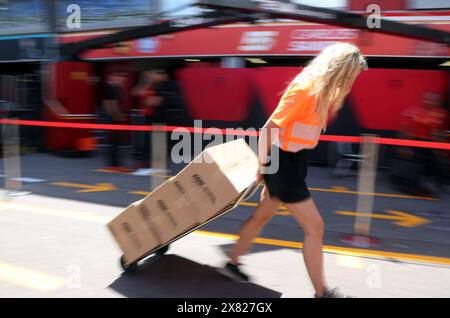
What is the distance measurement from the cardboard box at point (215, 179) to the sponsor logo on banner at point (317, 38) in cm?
710

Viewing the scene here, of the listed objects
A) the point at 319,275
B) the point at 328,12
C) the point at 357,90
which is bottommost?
the point at 319,275

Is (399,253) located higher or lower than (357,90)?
lower

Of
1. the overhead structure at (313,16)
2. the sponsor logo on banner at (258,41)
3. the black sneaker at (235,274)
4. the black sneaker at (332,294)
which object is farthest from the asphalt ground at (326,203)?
the sponsor logo on banner at (258,41)

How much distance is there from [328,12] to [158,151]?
3839 millimetres

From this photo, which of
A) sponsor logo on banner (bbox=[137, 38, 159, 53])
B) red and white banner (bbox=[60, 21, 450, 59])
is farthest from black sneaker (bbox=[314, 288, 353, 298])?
sponsor logo on banner (bbox=[137, 38, 159, 53])

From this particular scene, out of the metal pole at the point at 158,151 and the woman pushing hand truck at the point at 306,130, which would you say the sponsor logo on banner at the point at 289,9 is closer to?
the metal pole at the point at 158,151

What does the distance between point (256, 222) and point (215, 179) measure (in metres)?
0.57

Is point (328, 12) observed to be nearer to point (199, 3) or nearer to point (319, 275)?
point (199, 3)

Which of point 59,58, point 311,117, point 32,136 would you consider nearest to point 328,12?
point 311,117

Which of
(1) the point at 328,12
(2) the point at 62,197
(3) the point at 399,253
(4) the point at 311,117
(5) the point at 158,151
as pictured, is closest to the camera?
(4) the point at 311,117

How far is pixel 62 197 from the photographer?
6.29 m

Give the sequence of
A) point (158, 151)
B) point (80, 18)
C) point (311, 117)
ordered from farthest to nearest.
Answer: point (80, 18) → point (158, 151) → point (311, 117)

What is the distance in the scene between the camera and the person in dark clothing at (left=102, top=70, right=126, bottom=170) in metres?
8.35

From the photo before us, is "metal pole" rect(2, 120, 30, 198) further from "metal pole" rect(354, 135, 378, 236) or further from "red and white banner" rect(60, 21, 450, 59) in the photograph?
"metal pole" rect(354, 135, 378, 236)
